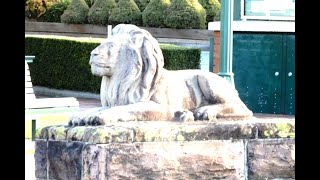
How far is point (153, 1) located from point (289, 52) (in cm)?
1269

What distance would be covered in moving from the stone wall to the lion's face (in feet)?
1.40

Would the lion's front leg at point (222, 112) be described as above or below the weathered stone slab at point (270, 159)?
above

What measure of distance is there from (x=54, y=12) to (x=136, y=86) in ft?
90.4

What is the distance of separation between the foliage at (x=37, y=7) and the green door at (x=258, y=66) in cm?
1745

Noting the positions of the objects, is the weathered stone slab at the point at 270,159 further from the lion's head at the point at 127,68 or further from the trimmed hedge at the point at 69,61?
the trimmed hedge at the point at 69,61

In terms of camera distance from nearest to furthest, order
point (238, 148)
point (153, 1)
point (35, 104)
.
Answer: point (238, 148), point (35, 104), point (153, 1)

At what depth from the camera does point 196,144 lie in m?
6.71

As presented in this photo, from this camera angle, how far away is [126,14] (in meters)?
30.9

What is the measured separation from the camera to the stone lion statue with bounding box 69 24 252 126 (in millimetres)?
6758

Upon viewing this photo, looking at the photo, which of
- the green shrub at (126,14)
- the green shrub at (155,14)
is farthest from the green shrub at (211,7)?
the green shrub at (126,14)

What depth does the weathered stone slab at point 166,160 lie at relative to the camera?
20.7 feet

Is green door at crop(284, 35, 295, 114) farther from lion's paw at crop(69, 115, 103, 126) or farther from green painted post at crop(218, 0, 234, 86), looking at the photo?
lion's paw at crop(69, 115, 103, 126)
